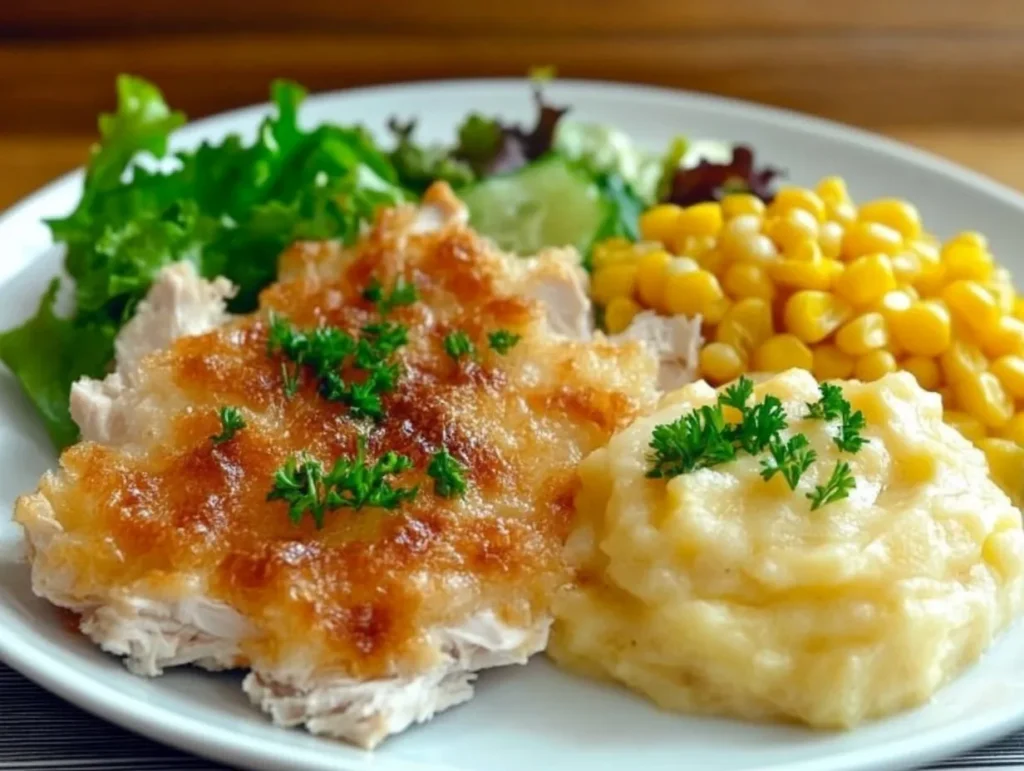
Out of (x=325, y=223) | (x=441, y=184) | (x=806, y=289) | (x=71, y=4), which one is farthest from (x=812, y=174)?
(x=71, y=4)

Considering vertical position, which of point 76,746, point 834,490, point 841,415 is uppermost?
point 841,415

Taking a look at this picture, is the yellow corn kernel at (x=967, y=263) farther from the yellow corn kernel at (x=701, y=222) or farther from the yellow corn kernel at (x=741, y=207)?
the yellow corn kernel at (x=701, y=222)

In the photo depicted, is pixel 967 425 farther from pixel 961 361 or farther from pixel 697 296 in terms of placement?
pixel 697 296

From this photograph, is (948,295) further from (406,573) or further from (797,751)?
(406,573)

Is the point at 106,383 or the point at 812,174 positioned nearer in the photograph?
the point at 106,383

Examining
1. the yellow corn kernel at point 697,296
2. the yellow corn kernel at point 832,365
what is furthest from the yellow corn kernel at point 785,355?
the yellow corn kernel at point 697,296

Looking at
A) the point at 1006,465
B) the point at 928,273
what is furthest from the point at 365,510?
the point at 928,273
